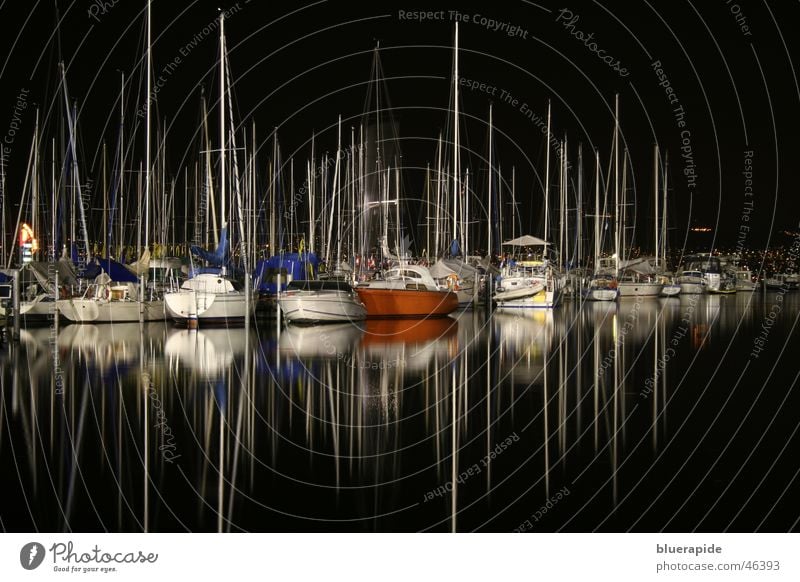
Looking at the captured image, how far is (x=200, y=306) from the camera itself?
45.0 m

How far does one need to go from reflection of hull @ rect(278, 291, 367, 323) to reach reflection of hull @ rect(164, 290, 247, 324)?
2.23 meters

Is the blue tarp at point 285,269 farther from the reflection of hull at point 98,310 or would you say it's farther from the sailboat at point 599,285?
the sailboat at point 599,285

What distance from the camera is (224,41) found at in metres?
44.4

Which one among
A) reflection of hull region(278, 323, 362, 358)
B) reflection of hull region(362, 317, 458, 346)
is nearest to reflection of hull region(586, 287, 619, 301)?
reflection of hull region(362, 317, 458, 346)

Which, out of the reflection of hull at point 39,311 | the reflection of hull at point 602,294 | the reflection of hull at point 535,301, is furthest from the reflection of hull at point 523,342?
the reflection of hull at point 602,294

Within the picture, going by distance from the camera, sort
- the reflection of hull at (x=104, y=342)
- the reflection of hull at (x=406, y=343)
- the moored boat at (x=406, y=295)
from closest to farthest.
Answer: the reflection of hull at (x=406, y=343) < the reflection of hull at (x=104, y=342) < the moored boat at (x=406, y=295)

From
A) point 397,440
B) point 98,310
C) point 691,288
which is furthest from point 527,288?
point 397,440

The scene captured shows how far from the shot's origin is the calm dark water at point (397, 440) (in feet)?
39.3

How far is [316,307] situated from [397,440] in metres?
30.2

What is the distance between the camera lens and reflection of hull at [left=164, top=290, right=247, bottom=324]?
44938mm

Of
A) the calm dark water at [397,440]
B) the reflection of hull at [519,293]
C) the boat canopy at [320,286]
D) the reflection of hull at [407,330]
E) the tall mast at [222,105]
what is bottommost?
the reflection of hull at [407,330]

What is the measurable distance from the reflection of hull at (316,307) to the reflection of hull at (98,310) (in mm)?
6689

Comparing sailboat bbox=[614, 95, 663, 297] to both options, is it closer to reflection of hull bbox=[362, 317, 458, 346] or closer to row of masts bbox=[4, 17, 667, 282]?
row of masts bbox=[4, 17, 667, 282]
